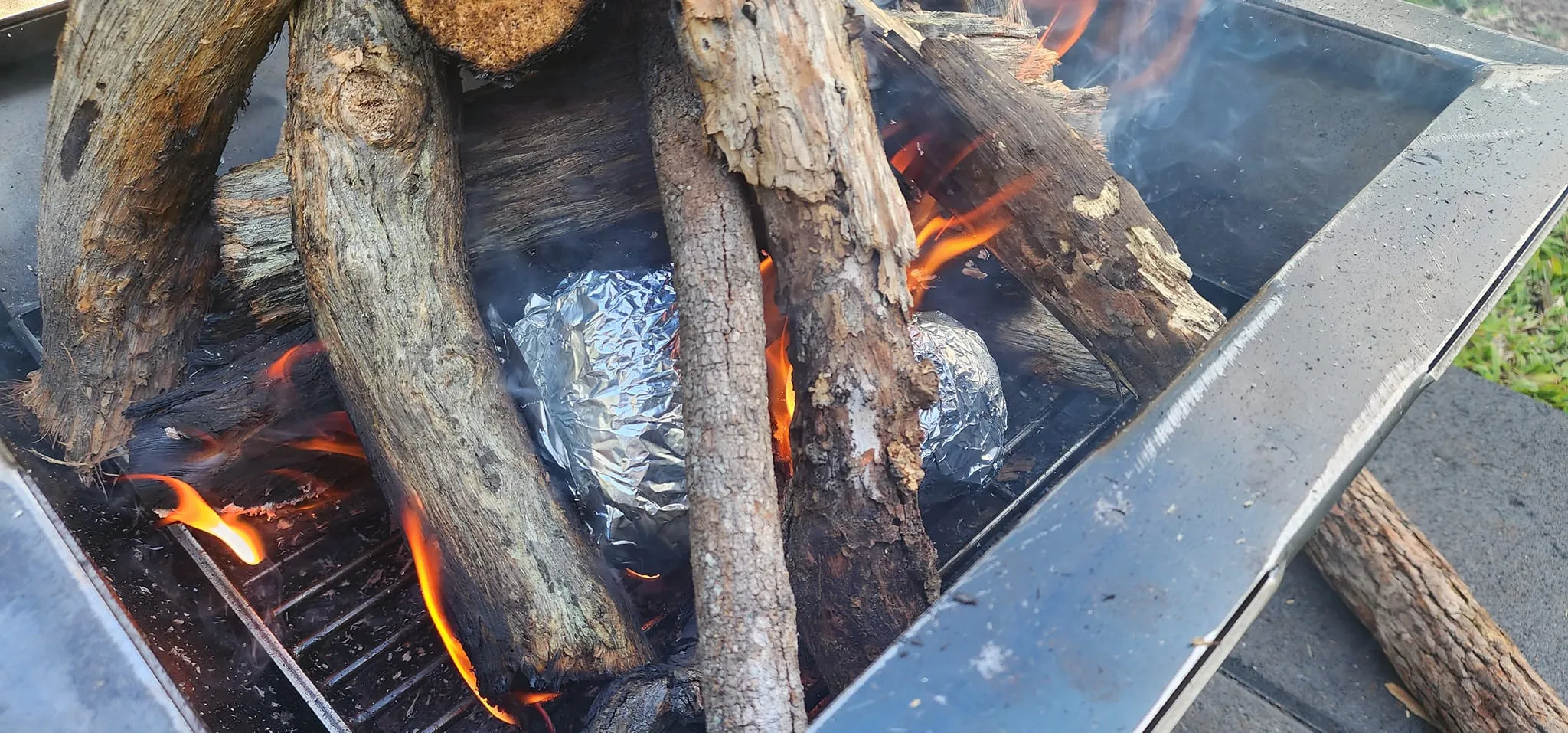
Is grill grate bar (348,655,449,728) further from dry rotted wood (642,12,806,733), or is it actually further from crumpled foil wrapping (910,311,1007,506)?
crumpled foil wrapping (910,311,1007,506)

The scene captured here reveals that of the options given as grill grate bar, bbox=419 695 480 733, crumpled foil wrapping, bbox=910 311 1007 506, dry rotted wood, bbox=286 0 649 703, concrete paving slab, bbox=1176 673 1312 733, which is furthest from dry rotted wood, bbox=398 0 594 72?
concrete paving slab, bbox=1176 673 1312 733

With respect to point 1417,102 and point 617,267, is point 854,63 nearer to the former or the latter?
point 617,267

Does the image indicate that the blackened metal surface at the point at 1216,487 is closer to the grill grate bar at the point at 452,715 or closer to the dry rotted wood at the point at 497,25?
the grill grate bar at the point at 452,715

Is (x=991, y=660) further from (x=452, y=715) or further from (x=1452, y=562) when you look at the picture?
(x=1452, y=562)

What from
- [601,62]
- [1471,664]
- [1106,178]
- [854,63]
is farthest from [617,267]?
[1471,664]

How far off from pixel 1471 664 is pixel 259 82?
3201 millimetres

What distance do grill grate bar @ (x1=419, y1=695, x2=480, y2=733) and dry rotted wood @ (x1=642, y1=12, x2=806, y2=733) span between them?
54 cm

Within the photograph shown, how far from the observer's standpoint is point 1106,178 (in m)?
1.75

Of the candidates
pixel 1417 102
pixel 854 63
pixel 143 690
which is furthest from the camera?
pixel 1417 102

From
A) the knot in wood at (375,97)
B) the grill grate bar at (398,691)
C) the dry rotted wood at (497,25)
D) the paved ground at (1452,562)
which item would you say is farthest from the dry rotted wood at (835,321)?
the paved ground at (1452,562)

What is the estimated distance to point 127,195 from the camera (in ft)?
5.41

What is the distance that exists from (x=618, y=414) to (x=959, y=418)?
65cm

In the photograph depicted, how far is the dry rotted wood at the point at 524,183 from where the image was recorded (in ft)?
5.51

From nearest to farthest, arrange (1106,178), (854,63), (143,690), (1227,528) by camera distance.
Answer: (143,690) < (1227,528) < (854,63) < (1106,178)
